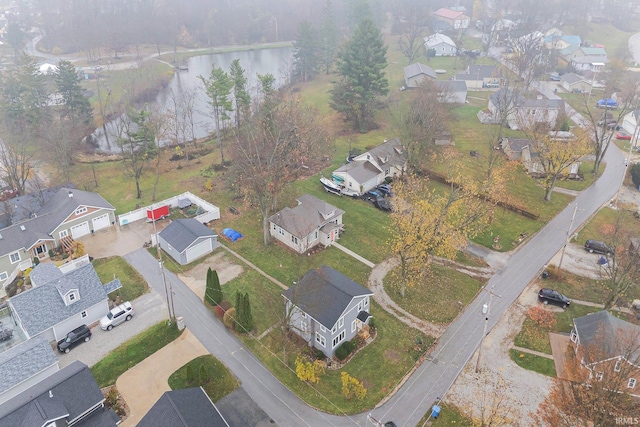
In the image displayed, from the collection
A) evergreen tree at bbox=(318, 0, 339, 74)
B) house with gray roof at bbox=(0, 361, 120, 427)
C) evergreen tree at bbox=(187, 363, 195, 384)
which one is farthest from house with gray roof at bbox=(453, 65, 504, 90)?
house with gray roof at bbox=(0, 361, 120, 427)

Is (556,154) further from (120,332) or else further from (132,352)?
(120,332)

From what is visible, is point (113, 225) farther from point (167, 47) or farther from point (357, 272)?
point (167, 47)

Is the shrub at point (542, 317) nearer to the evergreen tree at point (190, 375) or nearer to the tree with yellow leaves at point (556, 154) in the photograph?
the tree with yellow leaves at point (556, 154)

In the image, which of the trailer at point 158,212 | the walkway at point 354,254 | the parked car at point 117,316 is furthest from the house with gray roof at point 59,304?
the walkway at point 354,254

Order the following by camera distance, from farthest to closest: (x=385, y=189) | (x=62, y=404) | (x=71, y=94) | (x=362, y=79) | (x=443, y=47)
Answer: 1. (x=443, y=47)
2. (x=71, y=94)
3. (x=362, y=79)
4. (x=385, y=189)
5. (x=62, y=404)

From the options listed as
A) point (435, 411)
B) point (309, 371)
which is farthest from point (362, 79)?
point (435, 411)
